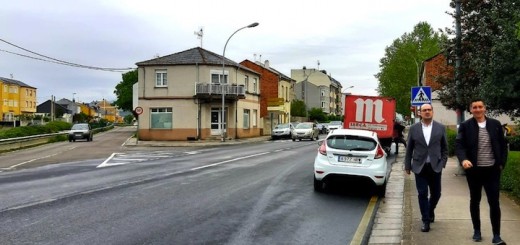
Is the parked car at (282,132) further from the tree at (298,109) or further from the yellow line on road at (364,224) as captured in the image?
the yellow line on road at (364,224)

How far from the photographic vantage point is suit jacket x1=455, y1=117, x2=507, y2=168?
625 centimetres

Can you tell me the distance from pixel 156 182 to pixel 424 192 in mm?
7798

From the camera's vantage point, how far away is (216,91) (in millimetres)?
41375

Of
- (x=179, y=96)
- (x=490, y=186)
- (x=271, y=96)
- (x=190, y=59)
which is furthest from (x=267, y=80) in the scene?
(x=490, y=186)

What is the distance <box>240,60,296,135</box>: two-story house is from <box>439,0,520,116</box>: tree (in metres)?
39.5

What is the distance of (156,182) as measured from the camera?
13.3m

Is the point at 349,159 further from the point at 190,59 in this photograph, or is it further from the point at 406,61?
the point at 406,61

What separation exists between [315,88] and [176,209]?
112m

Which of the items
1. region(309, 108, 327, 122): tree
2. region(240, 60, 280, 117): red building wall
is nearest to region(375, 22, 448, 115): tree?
region(309, 108, 327, 122): tree

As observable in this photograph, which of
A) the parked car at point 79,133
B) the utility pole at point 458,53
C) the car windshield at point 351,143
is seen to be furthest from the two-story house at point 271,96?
the car windshield at point 351,143

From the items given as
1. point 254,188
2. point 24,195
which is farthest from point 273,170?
point 24,195

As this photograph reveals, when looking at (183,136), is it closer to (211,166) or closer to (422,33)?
(211,166)

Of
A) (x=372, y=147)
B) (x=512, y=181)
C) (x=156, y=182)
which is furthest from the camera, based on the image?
(x=156, y=182)

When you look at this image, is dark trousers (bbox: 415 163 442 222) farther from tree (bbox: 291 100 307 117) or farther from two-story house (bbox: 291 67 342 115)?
Result: two-story house (bbox: 291 67 342 115)
